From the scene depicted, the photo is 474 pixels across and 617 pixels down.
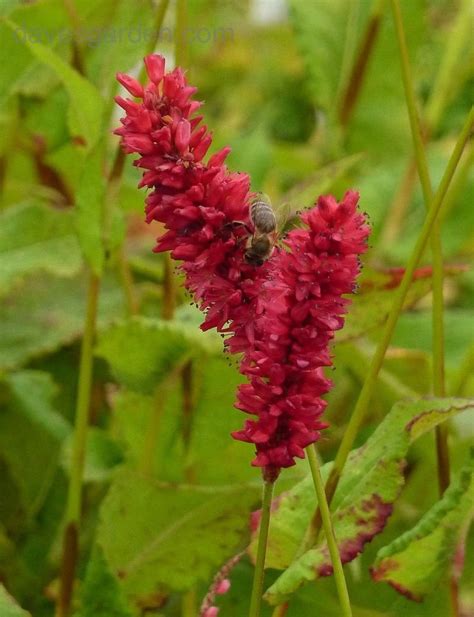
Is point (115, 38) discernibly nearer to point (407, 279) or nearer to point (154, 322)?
point (154, 322)

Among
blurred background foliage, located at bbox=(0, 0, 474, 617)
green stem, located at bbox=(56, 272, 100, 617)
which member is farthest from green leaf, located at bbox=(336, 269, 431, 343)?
green stem, located at bbox=(56, 272, 100, 617)

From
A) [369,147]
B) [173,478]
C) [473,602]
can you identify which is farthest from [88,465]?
[369,147]

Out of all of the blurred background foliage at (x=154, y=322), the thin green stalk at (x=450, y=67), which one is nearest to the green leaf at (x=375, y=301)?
the blurred background foliage at (x=154, y=322)

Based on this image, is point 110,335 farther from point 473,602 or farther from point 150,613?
point 473,602

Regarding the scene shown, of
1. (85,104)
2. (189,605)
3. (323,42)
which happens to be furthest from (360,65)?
(189,605)

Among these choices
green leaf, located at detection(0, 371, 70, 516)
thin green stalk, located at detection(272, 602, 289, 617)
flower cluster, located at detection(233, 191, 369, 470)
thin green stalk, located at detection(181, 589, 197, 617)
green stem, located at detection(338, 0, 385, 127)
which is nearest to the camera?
flower cluster, located at detection(233, 191, 369, 470)

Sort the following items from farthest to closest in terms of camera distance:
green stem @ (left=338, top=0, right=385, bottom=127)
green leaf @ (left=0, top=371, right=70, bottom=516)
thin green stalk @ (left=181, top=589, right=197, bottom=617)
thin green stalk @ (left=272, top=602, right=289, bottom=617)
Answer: green stem @ (left=338, top=0, right=385, bottom=127) < green leaf @ (left=0, top=371, right=70, bottom=516) < thin green stalk @ (left=181, top=589, right=197, bottom=617) < thin green stalk @ (left=272, top=602, right=289, bottom=617)

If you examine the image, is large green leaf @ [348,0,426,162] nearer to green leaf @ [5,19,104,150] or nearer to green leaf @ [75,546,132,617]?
green leaf @ [5,19,104,150]
